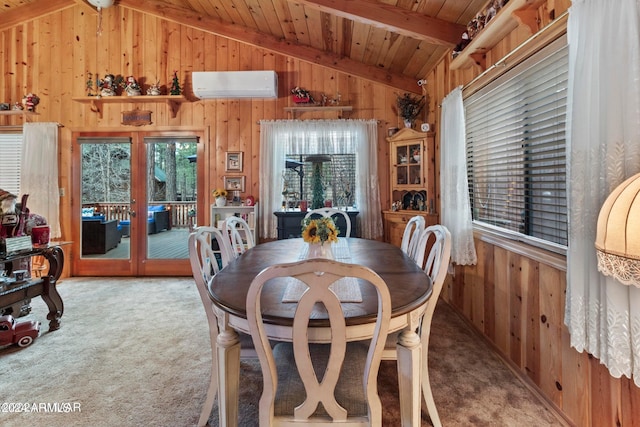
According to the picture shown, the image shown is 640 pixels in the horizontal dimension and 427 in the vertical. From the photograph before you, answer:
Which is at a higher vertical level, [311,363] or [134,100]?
[134,100]

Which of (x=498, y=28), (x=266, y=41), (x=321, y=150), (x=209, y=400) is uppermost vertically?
(x=266, y=41)

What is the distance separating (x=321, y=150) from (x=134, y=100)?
268 centimetres

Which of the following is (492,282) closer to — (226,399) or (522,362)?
(522,362)

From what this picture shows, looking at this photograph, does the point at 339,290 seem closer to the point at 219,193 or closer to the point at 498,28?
the point at 498,28

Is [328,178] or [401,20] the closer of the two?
[401,20]

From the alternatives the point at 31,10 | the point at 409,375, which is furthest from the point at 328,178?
the point at 31,10

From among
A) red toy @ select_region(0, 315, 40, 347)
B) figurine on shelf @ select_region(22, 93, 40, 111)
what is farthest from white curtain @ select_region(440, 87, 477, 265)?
figurine on shelf @ select_region(22, 93, 40, 111)

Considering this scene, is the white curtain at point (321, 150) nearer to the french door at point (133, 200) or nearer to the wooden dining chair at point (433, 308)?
the french door at point (133, 200)

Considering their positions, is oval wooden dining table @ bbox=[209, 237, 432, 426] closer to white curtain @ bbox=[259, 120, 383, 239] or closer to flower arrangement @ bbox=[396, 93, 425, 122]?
white curtain @ bbox=[259, 120, 383, 239]

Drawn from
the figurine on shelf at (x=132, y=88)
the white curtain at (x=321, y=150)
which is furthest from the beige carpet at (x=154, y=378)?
the figurine on shelf at (x=132, y=88)

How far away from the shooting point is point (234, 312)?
1.15 m

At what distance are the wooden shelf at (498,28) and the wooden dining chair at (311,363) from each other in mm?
1947

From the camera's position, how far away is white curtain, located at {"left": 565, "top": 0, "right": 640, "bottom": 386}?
1.12 m

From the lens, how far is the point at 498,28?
82.5 inches
